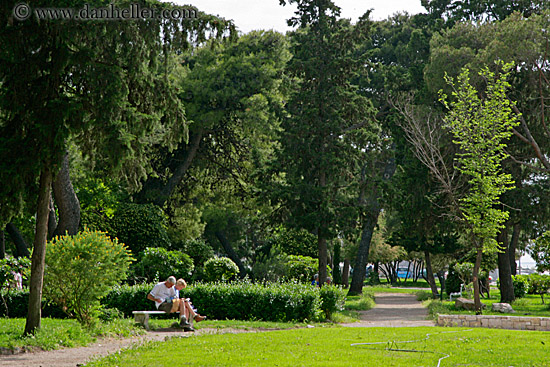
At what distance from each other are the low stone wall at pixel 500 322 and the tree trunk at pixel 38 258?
31.7 ft

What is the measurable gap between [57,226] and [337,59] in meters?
13.4

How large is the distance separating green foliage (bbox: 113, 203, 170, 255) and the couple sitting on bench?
1075cm

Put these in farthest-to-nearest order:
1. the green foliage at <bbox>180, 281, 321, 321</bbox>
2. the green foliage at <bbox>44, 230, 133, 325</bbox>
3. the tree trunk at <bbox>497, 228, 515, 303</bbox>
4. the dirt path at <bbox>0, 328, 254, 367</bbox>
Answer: the tree trunk at <bbox>497, 228, 515, 303</bbox> < the green foliage at <bbox>180, 281, 321, 321</bbox> < the green foliage at <bbox>44, 230, 133, 325</bbox> < the dirt path at <bbox>0, 328, 254, 367</bbox>

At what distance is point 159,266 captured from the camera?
2048 cm

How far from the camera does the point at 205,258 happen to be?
86.7ft

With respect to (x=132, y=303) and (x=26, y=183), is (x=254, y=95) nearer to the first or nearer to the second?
(x=132, y=303)

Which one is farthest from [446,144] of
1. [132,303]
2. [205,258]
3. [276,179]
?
[132,303]

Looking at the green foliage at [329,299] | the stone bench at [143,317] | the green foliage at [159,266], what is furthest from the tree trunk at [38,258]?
the green foliage at [159,266]

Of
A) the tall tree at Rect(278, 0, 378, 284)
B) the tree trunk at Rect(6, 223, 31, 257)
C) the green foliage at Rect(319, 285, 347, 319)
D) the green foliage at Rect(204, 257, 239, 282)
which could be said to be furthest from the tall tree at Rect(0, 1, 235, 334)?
the tree trunk at Rect(6, 223, 31, 257)

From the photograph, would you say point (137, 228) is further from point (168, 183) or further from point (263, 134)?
point (263, 134)

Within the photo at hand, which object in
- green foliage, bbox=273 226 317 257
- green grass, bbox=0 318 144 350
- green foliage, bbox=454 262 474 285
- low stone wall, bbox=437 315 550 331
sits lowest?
low stone wall, bbox=437 315 550 331

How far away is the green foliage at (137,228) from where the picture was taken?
2380cm

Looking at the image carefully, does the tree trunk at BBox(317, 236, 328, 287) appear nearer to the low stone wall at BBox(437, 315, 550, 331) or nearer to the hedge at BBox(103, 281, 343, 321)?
the hedge at BBox(103, 281, 343, 321)

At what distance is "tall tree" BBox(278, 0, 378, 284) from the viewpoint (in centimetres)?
2345
